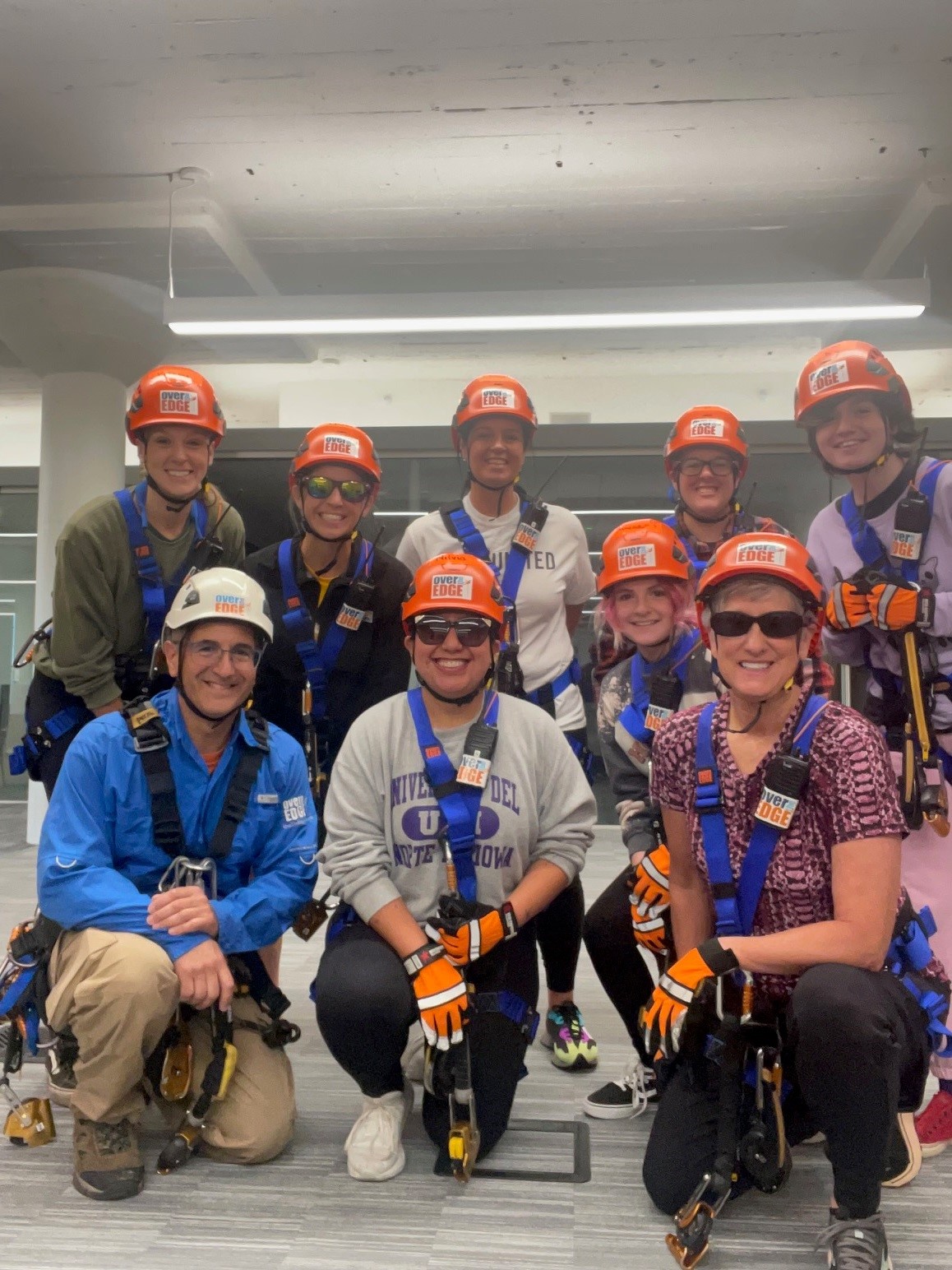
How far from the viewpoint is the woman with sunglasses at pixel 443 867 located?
272cm

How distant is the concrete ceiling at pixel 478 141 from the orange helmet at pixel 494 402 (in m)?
2.32

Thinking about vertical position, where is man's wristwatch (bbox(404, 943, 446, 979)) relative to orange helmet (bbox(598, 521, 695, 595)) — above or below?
below

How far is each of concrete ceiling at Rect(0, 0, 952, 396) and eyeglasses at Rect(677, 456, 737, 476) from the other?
9.20 feet

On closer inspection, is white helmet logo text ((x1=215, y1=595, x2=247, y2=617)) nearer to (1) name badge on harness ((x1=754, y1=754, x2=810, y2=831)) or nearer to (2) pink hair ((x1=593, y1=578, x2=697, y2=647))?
(2) pink hair ((x1=593, y1=578, x2=697, y2=647))

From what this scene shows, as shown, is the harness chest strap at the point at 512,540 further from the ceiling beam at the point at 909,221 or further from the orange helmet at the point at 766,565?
the ceiling beam at the point at 909,221

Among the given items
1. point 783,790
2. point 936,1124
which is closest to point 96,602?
point 783,790

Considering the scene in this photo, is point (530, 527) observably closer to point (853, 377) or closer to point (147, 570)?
Result: point (853, 377)

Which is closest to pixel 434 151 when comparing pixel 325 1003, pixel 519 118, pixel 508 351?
pixel 519 118

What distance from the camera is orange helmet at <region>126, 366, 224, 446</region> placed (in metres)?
3.67

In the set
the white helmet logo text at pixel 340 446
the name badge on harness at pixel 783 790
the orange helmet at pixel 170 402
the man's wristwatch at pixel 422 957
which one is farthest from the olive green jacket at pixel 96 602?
the name badge on harness at pixel 783 790

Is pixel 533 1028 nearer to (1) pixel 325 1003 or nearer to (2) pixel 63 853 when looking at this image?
(1) pixel 325 1003

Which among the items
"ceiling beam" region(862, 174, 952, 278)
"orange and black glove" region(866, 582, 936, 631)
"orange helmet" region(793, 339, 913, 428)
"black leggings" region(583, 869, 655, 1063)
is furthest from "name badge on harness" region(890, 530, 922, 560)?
"ceiling beam" region(862, 174, 952, 278)

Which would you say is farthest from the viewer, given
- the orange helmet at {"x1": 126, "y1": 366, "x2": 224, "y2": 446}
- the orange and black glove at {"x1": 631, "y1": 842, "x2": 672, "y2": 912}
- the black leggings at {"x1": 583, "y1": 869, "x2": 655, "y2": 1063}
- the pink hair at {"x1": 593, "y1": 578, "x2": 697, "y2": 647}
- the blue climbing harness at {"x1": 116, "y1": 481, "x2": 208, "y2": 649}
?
the orange helmet at {"x1": 126, "y1": 366, "x2": 224, "y2": 446}

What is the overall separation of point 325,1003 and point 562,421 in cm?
810
